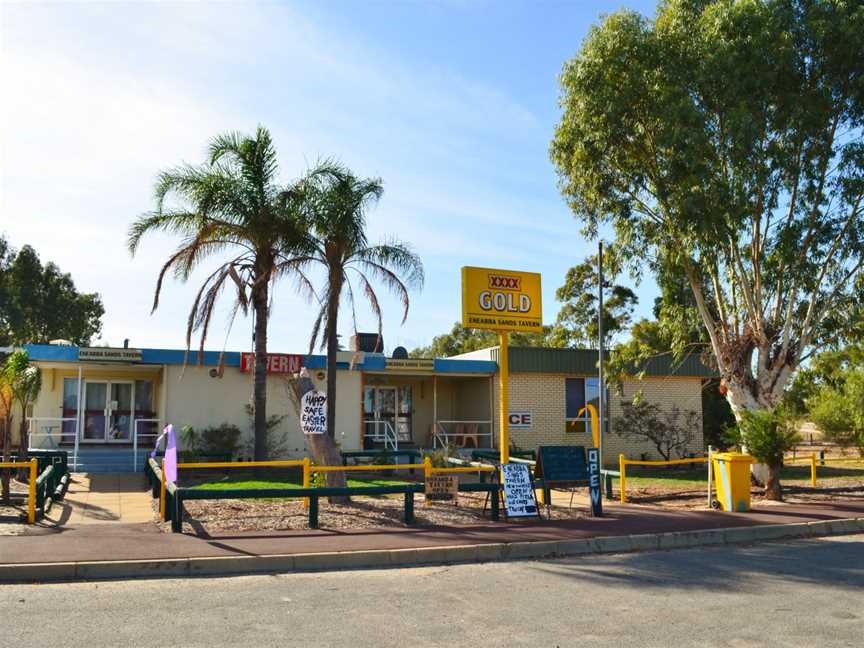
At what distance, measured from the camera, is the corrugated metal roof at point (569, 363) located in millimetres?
27078

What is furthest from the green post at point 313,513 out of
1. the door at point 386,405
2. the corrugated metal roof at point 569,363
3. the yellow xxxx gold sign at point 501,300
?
the door at point 386,405

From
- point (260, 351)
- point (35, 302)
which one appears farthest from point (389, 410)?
point (35, 302)

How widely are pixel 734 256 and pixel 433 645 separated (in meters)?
15.1

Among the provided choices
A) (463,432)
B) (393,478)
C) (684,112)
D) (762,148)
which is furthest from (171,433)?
(463,432)

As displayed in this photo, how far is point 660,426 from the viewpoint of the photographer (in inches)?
1085

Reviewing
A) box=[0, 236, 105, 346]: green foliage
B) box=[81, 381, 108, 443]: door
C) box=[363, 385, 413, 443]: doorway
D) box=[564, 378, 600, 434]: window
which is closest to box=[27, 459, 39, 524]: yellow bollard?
box=[81, 381, 108, 443]: door

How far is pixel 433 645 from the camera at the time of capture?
6340 millimetres

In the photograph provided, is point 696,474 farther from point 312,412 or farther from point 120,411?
point 120,411

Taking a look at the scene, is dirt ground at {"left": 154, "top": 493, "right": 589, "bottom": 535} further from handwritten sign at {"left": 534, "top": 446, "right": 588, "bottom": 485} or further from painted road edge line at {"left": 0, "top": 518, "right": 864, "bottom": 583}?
painted road edge line at {"left": 0, "top": 518, "right": 864, "bottom": 583}

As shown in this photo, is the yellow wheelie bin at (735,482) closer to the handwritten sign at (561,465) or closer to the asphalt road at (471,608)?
the handwritten sign at (561,465)

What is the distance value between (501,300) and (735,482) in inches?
215

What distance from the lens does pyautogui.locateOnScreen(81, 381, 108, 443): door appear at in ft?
83.6

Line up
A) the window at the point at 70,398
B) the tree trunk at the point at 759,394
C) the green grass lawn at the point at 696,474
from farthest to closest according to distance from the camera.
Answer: the window at the point at 70,398, the green grass lawn at the point at 696,474, the tree trunk at the point at 759,394

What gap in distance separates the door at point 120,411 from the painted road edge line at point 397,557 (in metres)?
17.7
